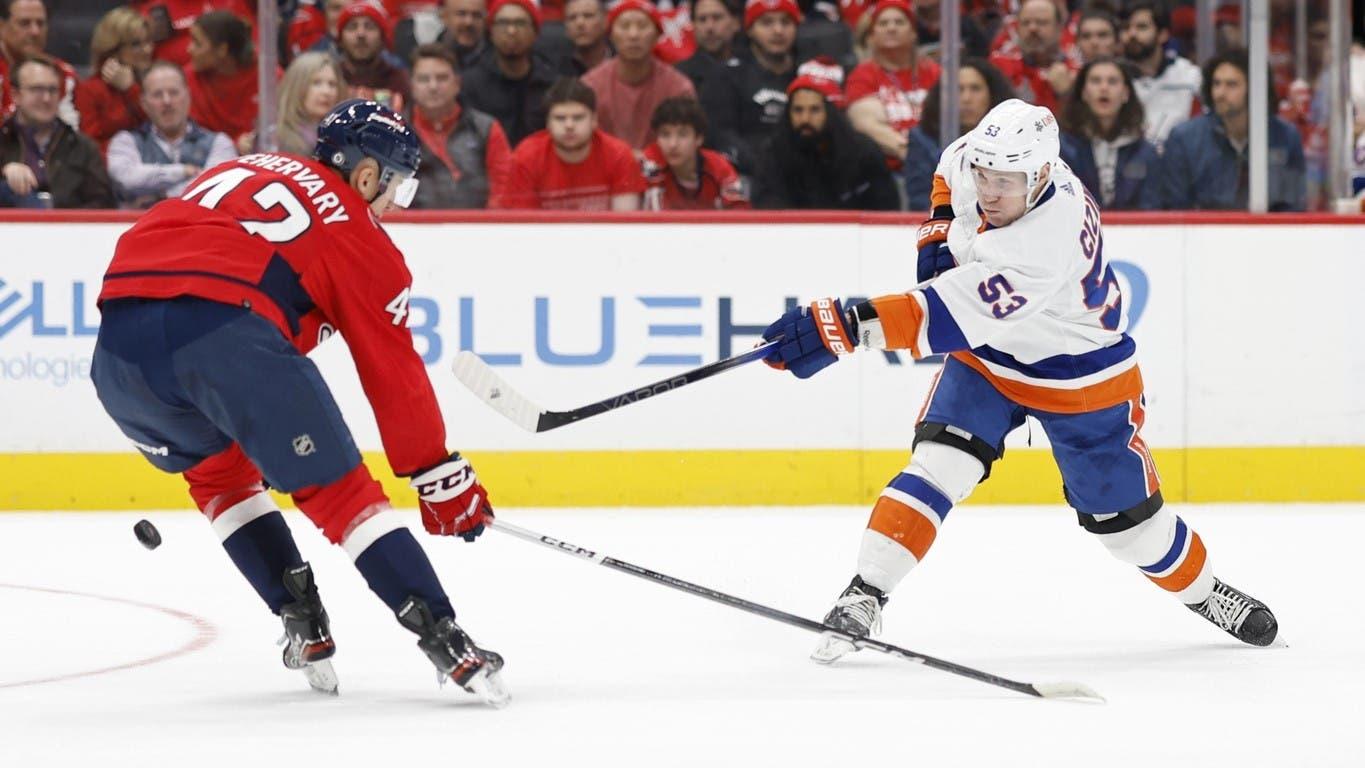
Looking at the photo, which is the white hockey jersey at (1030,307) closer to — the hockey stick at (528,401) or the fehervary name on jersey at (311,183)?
the hockey stick at (528,401)

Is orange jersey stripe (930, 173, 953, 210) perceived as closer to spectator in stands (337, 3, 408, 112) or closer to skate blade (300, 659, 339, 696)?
skate blade (300, 659, 339, 696)

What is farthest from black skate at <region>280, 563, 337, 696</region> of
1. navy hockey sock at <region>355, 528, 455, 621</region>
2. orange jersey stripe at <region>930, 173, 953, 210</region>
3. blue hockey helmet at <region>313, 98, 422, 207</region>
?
orange jersey stripe at <region>930, 173, 953, 210</region>

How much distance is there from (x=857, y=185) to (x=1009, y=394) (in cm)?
247

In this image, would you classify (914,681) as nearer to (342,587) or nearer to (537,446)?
(342,587)

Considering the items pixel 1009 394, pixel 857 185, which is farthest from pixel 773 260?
pixel 1009 394

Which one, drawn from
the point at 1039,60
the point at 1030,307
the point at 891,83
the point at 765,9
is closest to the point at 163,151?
the point at 765,9

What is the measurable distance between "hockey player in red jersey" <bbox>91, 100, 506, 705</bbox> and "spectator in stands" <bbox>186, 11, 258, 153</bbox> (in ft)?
9.66

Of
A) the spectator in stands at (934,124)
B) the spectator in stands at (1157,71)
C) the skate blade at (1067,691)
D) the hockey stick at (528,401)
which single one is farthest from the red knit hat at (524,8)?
the skate blade at (1067,691)

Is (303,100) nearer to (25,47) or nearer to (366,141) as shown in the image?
(25,47)

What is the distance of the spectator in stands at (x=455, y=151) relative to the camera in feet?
20.2

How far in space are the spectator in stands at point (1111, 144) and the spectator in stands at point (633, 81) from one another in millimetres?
1270

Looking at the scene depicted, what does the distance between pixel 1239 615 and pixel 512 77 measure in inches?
128

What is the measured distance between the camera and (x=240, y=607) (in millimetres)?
4434

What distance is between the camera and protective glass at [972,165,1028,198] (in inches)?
143
